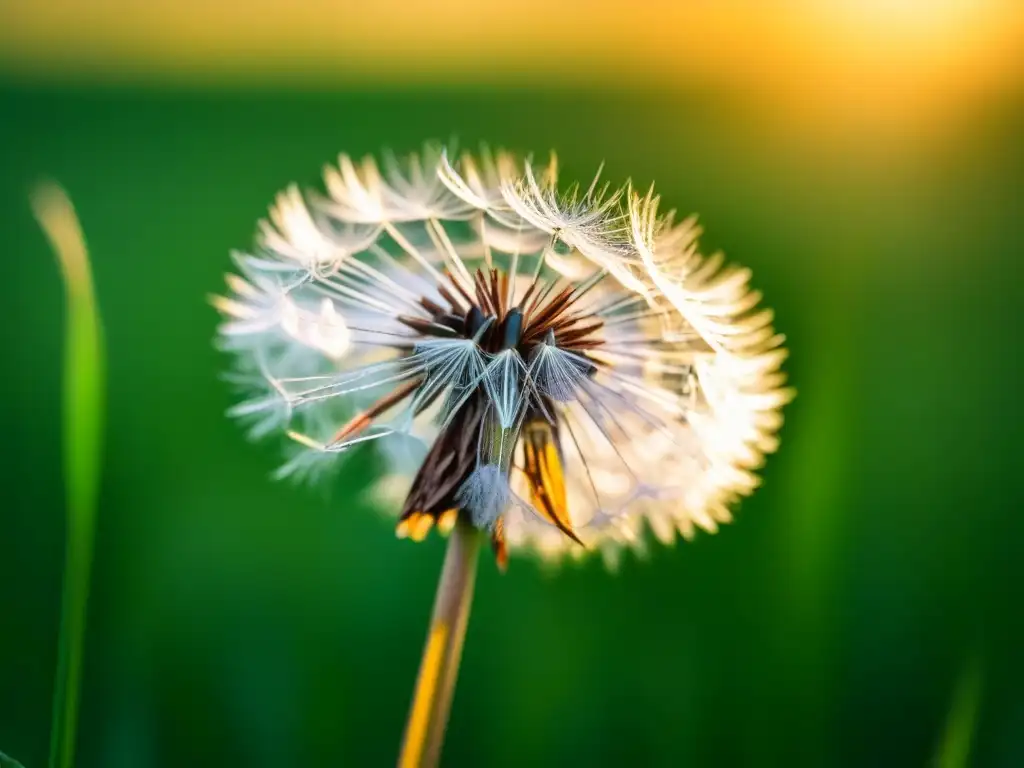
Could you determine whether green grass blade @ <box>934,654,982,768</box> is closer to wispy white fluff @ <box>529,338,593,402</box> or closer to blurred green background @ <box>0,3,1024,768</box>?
blurred green background @ <box>0,3,1024,768</box>

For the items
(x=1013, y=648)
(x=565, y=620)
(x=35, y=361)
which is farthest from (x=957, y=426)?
(x=35, y=361)

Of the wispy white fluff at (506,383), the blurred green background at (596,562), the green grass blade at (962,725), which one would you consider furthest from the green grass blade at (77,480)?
the green grass blade at (962,725)

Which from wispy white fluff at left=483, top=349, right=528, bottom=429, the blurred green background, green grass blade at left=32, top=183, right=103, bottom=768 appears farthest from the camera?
the blurred green background

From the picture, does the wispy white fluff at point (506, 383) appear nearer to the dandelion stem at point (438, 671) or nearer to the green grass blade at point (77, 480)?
the dandelion stem at point (438, 671)

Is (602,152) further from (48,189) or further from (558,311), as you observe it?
(558,311)

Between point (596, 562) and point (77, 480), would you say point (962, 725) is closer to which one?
point (77, 480)

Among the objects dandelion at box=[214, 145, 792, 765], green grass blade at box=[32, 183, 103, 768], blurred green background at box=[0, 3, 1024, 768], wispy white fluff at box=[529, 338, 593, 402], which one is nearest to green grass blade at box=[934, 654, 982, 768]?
blurred green background at box=[0, 3, 1024, 768]

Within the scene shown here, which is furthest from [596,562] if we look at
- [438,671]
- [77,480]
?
[77,480]
